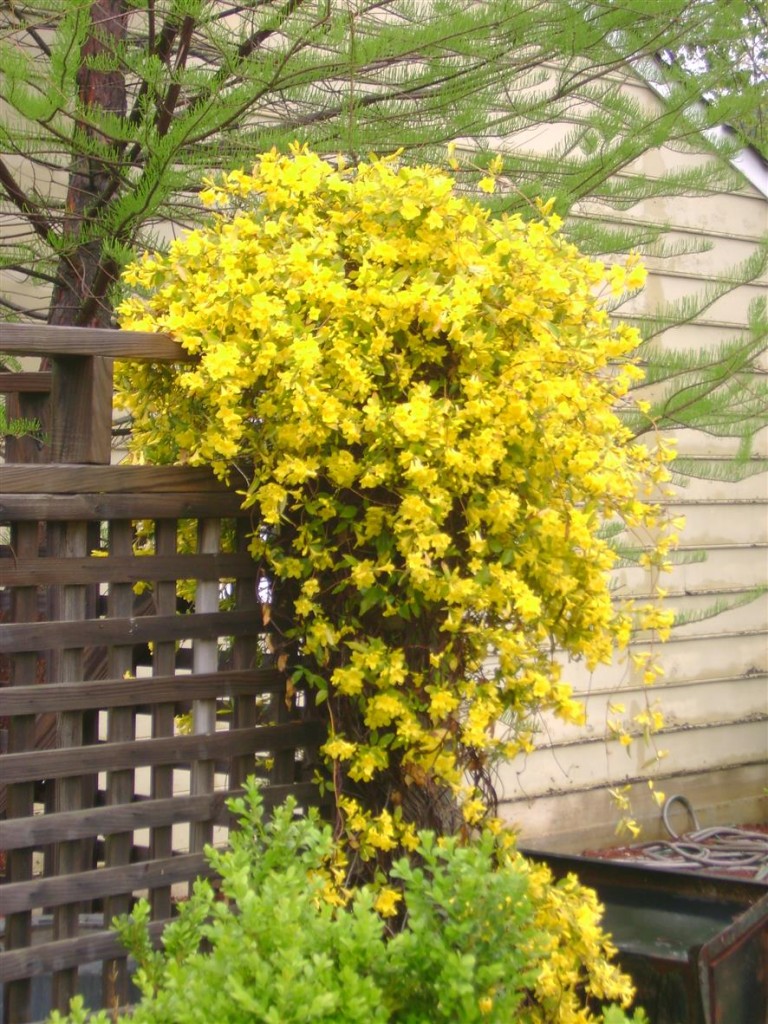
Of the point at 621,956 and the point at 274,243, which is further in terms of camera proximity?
the point at 621,956

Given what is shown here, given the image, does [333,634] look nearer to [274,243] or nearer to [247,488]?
[247,488]

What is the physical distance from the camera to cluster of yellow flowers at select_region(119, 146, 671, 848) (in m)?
2.44

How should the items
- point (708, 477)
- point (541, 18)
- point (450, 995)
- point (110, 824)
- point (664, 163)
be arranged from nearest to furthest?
1. point (450, 995)
2. point (110, 824)
3. point (541, 18)
4. point (708, 477)
5. point (664, 163)

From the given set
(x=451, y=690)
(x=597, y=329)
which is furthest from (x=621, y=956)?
(x=597, y=329)

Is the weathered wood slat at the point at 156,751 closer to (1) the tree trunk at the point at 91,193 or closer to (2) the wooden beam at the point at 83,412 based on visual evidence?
(2) the wooden beam at the point at 83,412

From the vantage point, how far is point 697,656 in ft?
22.9

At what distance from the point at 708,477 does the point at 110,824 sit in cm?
394

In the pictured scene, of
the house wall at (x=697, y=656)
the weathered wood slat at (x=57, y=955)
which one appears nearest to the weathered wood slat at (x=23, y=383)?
the weathered wood slat at (x=57, y=955)

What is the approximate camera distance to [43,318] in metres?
4.48

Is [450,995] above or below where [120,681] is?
below

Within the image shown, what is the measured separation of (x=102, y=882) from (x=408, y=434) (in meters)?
1.09

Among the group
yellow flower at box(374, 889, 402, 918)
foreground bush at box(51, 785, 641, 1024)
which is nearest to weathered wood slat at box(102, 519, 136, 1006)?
Result: foreground bush at box(51, 785, 641, 1024)

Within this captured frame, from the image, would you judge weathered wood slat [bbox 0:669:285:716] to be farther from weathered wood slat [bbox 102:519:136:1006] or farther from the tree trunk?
the tree trunk

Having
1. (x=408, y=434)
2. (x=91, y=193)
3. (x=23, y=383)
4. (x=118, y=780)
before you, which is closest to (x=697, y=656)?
(x=91, y=193)
